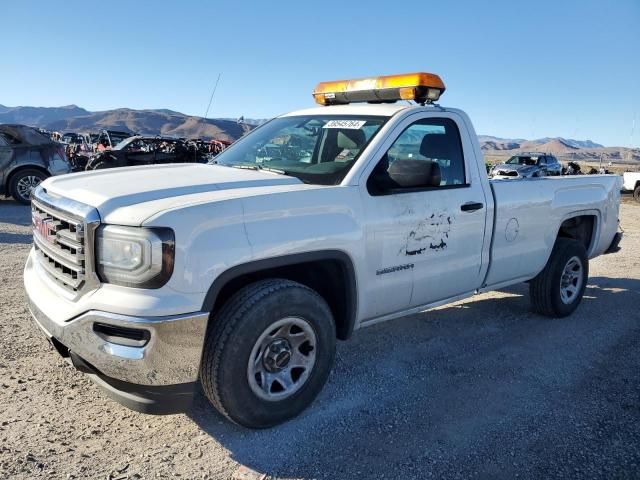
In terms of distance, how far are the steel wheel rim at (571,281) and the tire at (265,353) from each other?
322 centimetres

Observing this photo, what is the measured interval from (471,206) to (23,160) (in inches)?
414

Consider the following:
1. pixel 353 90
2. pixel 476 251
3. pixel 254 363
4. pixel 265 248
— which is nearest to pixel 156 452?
pixel 254 363

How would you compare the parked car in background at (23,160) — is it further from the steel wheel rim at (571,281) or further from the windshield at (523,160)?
the windshield at (523,160)

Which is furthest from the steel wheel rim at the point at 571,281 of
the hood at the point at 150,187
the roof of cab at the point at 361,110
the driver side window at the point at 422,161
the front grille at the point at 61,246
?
the front grille at the point at 61,246

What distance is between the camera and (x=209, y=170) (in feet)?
12.3

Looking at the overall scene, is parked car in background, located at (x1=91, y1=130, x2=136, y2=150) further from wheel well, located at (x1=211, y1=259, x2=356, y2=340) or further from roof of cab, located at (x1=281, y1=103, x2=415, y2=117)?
wheel well, located at (x1=211, y1=259, x2=356, y2=340)

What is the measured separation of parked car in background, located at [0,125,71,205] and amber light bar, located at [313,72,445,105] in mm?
8992

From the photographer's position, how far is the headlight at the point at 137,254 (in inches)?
98.0

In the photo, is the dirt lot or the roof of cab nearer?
the dirt lot

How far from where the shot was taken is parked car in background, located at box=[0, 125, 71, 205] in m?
11.2

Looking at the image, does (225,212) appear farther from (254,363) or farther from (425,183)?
(425,183)

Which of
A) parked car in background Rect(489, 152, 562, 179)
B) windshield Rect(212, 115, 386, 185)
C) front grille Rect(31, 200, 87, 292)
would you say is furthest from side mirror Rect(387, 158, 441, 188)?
parked car in background Rect(489, 152, 562, 179)

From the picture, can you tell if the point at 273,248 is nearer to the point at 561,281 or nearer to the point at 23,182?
the point at 561,281

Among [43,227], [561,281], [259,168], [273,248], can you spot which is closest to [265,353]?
[273,248]
